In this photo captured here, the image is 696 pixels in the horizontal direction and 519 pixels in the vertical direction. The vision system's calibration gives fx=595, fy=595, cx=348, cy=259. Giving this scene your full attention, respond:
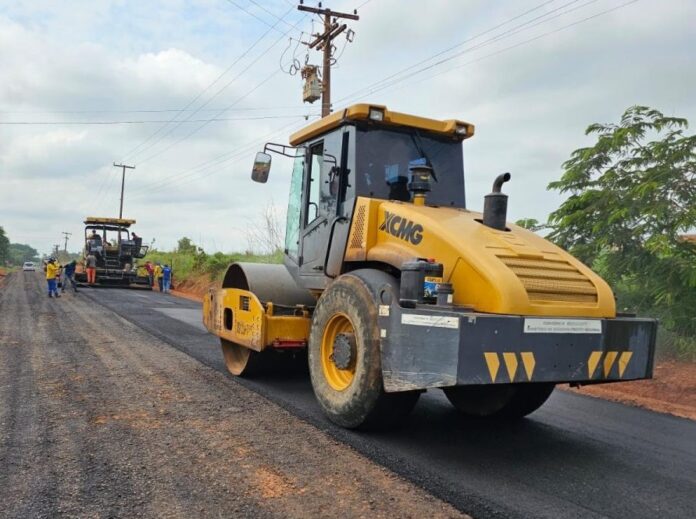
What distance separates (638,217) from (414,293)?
5.86 m

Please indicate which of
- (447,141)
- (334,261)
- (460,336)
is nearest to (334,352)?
(334,261)

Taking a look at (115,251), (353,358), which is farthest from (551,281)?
(115,251)

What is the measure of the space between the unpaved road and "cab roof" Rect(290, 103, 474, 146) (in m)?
2.57

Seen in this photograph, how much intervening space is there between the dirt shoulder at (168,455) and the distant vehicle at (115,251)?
19.5m

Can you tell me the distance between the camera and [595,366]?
390 centimetres

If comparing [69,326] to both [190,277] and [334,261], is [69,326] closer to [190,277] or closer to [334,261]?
[334,261]

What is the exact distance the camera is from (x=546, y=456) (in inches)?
168

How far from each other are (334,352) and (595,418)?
8.56ft

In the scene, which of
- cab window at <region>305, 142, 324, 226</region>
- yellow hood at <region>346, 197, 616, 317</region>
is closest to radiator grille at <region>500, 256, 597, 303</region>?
yellow hood at <region>346, 197, 616, 317</region>

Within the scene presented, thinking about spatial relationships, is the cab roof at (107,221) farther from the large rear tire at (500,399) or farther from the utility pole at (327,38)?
the large rear tire at (500,399)

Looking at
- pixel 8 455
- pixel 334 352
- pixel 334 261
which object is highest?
pixel 334 261

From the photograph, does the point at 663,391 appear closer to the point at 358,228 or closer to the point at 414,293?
the point at 358,228

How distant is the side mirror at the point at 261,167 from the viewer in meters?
6.00

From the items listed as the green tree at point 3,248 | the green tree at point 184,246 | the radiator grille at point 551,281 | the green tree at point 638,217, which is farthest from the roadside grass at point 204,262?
the green tree at point 3,248
